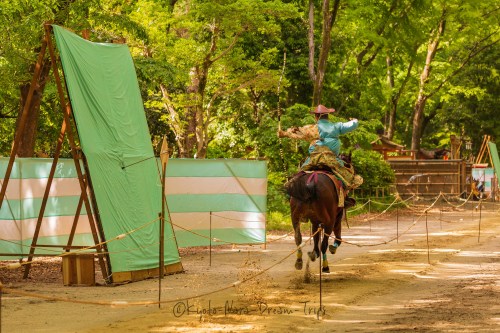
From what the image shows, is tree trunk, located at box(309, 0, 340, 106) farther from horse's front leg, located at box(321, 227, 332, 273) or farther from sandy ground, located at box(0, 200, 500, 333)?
horse's front leg, located at box(321, 227, 332, 273)

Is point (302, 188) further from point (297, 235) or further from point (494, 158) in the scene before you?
point (494, 158)

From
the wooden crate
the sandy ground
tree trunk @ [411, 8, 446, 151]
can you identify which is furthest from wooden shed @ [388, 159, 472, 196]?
the wooden crate

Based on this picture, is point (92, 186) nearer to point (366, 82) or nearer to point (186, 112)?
point (186, 112)

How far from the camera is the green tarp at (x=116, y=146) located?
50.4 ft

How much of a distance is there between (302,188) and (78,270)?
3775 mm

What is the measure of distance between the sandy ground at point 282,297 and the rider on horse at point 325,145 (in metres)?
1.37

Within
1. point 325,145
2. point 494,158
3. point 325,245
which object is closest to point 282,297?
point 325,245

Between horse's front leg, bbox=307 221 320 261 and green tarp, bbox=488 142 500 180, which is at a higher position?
green tarp, bbox=488 142 500 180

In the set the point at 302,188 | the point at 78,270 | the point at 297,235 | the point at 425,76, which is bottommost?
the point at 78,270

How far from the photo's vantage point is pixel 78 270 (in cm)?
1499

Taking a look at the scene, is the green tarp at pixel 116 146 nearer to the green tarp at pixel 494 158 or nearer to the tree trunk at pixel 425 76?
the green tarp at pixel 494 158

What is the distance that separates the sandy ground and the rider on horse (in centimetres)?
137

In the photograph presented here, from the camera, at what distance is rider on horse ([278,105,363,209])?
1625 cm

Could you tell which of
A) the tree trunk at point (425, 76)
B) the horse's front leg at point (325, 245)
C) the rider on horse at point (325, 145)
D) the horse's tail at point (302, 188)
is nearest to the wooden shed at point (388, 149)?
the tree trunk at point (425, 76)
